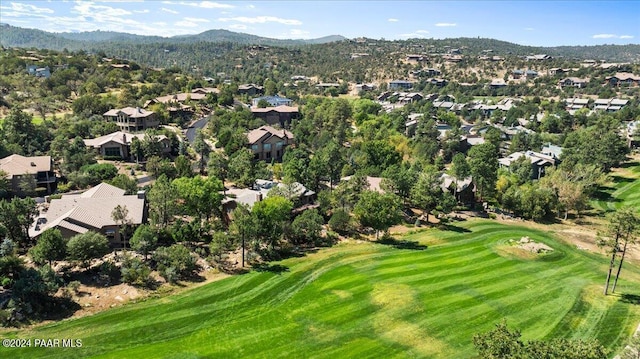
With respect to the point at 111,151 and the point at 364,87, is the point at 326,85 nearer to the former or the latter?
the point at 364,87

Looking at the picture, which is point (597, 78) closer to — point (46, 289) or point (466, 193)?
point (466, 193)

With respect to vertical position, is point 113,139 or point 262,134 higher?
point 262,134

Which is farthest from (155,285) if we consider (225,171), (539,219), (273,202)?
(539,219)

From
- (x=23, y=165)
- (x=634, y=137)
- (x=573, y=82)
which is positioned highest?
(x=573, y=82)

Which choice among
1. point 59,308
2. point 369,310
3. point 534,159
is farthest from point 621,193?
point 59,308

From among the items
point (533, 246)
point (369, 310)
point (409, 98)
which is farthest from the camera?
point (409, 98)

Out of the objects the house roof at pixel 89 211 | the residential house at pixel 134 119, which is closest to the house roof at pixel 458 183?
the house roof at pixel 89 211
